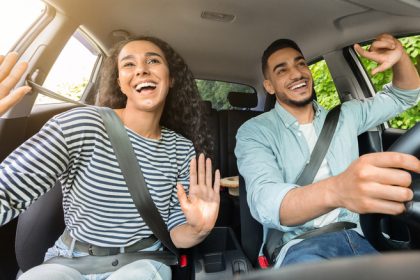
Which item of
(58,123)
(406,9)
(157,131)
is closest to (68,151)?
(58,123)

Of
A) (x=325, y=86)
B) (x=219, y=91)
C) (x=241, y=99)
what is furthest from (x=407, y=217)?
(x=219, y=91)

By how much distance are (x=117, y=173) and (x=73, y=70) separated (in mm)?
1289

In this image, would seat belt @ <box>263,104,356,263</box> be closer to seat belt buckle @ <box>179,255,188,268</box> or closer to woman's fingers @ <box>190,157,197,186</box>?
seat belt buckle @ <box>179,255,188,268</box>

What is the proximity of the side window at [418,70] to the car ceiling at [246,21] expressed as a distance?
99mm

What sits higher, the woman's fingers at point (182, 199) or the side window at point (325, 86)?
the side window at point (325, 86)

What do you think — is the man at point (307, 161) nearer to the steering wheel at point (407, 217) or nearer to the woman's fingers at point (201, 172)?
the steering wheel at point (407, 217)

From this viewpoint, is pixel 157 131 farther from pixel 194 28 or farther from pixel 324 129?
pixel 194 28

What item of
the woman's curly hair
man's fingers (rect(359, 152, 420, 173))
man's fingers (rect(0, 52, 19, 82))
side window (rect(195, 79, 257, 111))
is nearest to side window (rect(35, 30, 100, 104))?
the woman's curly hair

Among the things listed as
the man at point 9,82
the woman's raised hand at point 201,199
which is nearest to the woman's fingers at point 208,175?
the woman's raised hand at point 201,199

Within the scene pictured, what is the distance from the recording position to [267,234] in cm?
159

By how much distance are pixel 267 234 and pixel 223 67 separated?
86.1 inches

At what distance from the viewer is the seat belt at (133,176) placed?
53.6 inches

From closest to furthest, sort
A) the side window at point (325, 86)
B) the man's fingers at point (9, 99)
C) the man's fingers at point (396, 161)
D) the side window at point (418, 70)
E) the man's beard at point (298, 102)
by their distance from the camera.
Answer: the man's fingers at point (396, 161) < the man's fingers at point (9, 99) < the man's beard at point (298, 102) < the side window at point (418, 70) < the side window at point (325, 86)

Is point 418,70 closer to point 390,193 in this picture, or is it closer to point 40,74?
point 390,193
